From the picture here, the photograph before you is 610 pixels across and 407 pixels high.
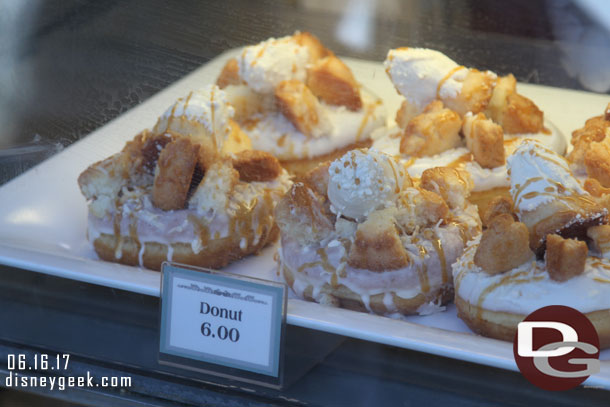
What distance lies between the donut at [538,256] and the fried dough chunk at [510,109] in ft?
1.81

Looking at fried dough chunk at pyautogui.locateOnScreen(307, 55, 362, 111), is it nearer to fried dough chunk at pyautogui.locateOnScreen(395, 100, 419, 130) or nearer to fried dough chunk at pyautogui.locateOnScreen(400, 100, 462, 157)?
fried dough chunk at pyautogui.locateOnScreen(395, 100, 419, 130)

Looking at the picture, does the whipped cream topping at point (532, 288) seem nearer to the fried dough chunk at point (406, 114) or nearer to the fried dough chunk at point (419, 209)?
the fried dough chunk at point (419, 209)

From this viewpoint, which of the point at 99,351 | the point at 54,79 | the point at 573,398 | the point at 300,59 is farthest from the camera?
the point at 300,59

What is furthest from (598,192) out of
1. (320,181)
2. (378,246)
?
(320,181)

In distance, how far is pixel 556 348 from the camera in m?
1.51

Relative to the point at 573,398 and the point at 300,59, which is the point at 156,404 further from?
the point at 300,59

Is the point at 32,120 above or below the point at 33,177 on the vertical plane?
above

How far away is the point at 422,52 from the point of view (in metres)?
2.24

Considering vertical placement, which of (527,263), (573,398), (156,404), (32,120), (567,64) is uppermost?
(567,64)

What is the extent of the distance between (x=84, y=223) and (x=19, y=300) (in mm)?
372

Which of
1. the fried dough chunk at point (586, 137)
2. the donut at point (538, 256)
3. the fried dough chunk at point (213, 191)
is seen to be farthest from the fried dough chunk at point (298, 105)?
the donut at point (538, 256)

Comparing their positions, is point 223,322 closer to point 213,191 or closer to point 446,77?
point 213,191

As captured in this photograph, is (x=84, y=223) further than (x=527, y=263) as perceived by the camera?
Yes

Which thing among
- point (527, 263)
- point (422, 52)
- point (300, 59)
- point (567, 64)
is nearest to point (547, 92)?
point (567, 64)
